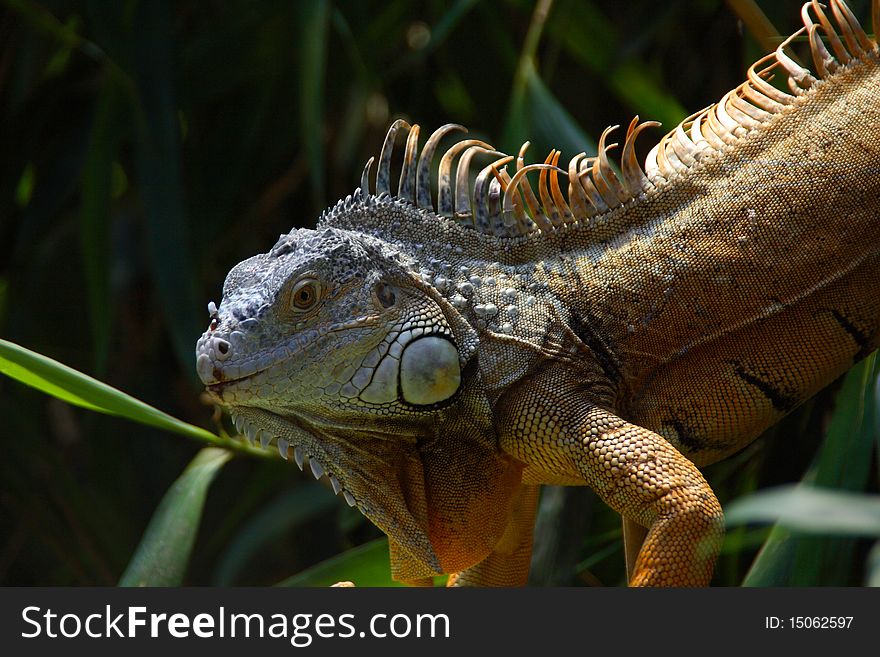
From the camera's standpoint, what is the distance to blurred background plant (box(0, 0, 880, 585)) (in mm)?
2568

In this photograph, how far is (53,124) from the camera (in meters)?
4.01

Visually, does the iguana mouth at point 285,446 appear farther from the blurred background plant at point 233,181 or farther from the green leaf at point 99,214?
the green leaf at point 99,214

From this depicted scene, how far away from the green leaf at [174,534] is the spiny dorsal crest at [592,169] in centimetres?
106

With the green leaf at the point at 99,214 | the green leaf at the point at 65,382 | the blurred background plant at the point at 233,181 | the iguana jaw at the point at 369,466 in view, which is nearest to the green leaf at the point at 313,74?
the blurred background plant at the point at 233,181

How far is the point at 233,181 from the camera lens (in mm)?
3791

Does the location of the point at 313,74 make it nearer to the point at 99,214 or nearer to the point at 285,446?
the point at 99,214

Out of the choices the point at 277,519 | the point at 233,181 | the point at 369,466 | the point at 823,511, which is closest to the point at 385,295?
the point at 369,466

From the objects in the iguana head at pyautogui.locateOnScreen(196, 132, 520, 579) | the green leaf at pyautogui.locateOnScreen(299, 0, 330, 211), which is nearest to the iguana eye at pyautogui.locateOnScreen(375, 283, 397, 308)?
the iguana head at pyautogui.locateOnScreen(196, 132, 520, 579)

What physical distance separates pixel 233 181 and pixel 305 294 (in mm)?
2205

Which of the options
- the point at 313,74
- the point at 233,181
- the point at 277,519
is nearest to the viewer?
the point at 313,74

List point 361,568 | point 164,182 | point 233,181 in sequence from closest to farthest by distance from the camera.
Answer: point 361,568
point 164,182
point 233,181

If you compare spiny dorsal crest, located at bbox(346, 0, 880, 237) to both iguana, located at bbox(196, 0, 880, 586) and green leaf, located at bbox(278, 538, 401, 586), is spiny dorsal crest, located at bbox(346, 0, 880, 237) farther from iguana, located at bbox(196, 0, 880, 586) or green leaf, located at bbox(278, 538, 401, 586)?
green leaf, located at bbox(278, 538, 401, 586)

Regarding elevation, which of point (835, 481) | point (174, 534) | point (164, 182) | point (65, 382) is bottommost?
point (835, 481)

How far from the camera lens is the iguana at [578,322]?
168cm
